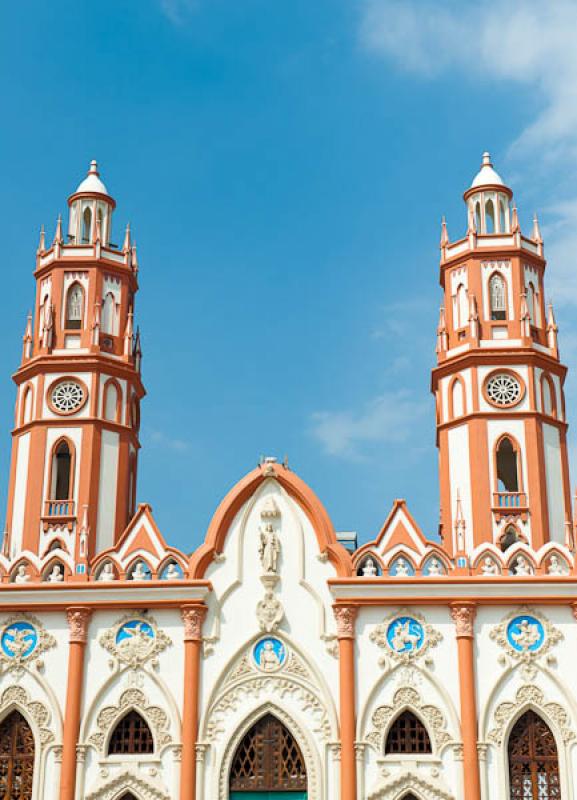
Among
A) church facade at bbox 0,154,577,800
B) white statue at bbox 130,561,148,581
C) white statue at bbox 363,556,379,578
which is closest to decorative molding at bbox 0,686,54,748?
church facade at bbox 0,154,577,800

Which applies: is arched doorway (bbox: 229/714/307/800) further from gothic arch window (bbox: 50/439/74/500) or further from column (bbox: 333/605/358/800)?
gothic arch window (bbox: 50/439/74/500)

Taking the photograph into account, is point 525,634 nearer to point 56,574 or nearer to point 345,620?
point 345,620

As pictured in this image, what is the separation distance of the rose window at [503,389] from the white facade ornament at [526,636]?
252 inches

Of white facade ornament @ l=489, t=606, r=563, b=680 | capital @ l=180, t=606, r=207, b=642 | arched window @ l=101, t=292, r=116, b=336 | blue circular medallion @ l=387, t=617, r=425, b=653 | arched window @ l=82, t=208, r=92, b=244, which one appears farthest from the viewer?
arched window @ l=82, t=208, r=92, b=244

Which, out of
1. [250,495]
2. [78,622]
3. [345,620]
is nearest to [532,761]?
[345,620]

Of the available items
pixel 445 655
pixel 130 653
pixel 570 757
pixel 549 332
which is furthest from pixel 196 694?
pixel 549 332

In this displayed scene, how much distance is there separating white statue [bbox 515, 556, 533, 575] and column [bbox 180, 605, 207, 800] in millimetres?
8417

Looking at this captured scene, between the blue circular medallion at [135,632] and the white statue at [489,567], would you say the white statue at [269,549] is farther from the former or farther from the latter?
the white statue at [489,567]

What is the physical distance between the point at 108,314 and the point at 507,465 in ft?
42.8

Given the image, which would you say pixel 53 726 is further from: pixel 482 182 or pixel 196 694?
pixel 482 182

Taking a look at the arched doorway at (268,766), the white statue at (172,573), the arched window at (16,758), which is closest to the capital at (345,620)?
the arched doorway at (268,766)

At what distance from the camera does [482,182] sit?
129 ft

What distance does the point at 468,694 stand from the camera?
31516 mm

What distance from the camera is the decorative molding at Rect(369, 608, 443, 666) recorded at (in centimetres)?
3228
